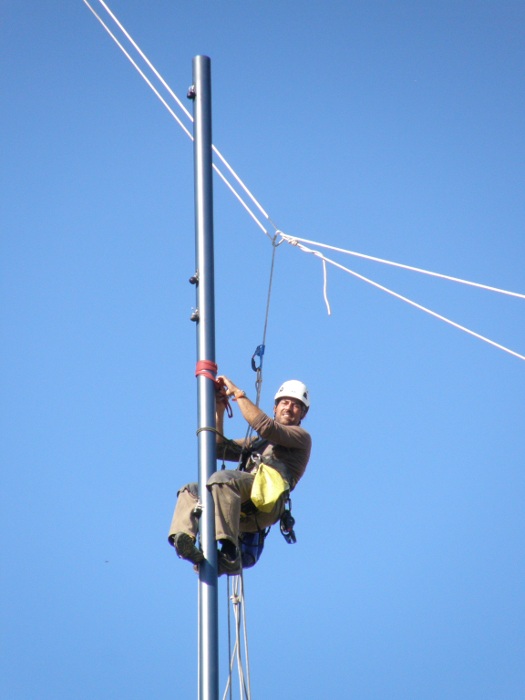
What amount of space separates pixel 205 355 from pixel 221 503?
0.92 m

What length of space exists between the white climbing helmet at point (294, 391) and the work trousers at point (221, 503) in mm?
1359

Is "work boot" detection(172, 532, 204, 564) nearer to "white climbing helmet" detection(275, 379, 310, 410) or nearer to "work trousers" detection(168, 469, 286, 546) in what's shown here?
"work trousers" detection(168, 469, 286, 546)

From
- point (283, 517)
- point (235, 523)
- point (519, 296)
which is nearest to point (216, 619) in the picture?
point (235, 523)

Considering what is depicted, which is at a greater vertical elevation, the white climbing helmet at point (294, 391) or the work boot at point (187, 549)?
the white climbing helmet at point (294, 391)

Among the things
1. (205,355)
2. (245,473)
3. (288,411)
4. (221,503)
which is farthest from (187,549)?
(288,411)

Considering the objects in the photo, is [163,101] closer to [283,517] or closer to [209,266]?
[209,266]

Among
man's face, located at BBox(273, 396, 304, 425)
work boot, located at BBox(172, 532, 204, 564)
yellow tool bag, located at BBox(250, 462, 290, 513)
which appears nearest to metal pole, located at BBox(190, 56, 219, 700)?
work boot, located at BBox(172, 532, 204, 564)

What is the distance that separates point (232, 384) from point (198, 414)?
864mm

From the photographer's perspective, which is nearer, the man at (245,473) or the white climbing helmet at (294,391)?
the man at (245,473)

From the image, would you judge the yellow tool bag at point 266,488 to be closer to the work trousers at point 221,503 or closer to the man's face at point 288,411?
the work trousers at point 221,503

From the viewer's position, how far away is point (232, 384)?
8344 millimetres

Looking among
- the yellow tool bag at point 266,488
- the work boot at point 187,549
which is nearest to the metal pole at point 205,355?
the work boot at point 187,549

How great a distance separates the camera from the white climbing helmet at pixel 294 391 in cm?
938

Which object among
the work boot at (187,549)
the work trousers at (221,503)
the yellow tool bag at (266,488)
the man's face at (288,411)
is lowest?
the work boot at (187,549)
